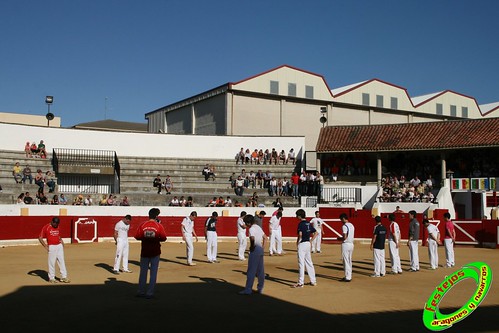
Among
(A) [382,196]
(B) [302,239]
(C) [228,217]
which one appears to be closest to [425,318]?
(B) [302,239]

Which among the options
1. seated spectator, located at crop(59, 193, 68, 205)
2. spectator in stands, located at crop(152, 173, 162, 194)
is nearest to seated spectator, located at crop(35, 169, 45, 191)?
seated spectator, located at crop(59, 193, 68, 205)

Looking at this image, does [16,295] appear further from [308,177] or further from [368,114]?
[368,114]

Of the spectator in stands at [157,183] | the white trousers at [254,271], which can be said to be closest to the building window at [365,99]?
the spectator in stands at [157,183]

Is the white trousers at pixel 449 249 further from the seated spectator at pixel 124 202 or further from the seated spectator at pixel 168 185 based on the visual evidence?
the seated spectator at pixel 168 185

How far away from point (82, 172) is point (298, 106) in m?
18.8

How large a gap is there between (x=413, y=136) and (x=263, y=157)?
9.57 m

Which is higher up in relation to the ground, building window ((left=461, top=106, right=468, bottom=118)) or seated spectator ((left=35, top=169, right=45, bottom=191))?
building window ((left=461, top=106, right=468, bottom=118))

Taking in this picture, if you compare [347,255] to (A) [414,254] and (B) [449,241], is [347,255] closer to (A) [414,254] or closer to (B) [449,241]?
(A) [414,254]

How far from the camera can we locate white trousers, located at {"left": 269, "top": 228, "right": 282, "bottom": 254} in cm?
2100

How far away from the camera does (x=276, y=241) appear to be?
70.8ft

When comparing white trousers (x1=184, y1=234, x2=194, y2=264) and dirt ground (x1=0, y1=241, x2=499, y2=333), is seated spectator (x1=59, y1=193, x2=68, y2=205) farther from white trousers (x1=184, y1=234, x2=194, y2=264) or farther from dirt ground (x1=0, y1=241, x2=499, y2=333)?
white trousers (x1=184, y1=234, x2=194, y2=264)

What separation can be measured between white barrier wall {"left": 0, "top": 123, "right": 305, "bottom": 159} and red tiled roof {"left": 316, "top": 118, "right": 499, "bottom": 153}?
260 centimetres

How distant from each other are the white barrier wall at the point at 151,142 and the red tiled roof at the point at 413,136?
2601 mm

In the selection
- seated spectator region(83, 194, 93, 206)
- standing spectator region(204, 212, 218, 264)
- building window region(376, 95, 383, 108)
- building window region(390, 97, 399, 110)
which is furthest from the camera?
building window region(390, 97, 399, 110)
